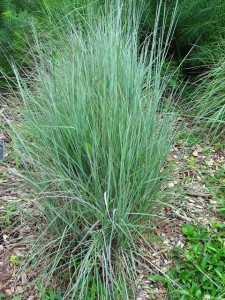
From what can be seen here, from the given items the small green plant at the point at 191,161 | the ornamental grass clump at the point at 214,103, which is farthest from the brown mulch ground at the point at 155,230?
the ornamental grass clump at the point at 214,103

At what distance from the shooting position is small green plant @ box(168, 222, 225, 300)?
229 cm

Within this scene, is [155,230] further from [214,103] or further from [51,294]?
[214,103]

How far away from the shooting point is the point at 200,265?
2426 millimetres

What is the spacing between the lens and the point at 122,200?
222 cm

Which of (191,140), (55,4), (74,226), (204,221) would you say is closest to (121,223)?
(74,226)

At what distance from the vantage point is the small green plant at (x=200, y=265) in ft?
7.51

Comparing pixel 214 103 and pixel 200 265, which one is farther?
pixel 214 103

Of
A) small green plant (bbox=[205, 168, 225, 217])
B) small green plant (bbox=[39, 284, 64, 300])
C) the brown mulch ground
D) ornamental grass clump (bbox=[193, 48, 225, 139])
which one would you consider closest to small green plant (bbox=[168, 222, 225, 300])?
the brown mulch ground

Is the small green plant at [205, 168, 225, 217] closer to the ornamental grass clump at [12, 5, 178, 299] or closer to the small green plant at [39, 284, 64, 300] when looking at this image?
the ornamental grass clump at [12, 5, 178, 299]

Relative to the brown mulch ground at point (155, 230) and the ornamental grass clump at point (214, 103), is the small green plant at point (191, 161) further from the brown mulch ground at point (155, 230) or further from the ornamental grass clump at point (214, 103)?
the ornamental grass clump at point (214, 103)

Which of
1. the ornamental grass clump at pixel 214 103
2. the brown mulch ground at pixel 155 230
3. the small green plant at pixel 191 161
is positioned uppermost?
the ornamental grass clump at pixel 214 103

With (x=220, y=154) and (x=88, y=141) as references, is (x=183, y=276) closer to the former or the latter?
(x=88, y=141)

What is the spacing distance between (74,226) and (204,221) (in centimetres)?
88

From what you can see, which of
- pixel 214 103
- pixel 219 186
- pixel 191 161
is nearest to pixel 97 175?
pixel 219 186
